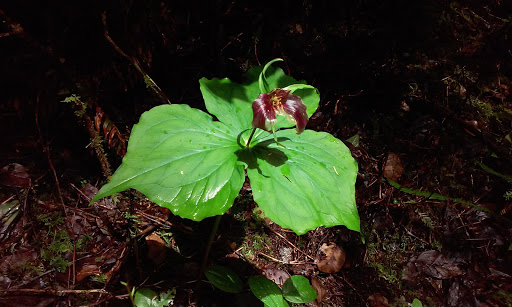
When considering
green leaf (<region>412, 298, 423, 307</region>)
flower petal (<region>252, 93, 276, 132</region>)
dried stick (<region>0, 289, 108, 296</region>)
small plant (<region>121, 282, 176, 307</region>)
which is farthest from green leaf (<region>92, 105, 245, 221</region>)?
green leaf (<region>412, 298, 423, 307</region>)

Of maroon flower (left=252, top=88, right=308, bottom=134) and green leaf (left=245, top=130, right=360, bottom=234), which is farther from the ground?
maroon flower (left=252, top=88, right=308, bottom=134)

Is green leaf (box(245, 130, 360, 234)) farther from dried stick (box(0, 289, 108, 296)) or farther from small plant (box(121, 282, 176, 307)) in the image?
dried stick (box(0, 289, 108, 296))

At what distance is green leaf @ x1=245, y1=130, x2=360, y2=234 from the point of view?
156 cm

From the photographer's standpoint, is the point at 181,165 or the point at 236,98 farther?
the point at 236,98

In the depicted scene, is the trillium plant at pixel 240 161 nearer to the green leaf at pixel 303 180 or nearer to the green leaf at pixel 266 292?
the green leaf at pixel 303 180

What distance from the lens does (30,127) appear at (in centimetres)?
194

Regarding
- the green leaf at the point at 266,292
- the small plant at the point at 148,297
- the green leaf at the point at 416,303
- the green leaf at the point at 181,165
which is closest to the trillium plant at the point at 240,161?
the green leaf at the point at 181,165

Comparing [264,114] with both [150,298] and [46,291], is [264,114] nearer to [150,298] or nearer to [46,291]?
[150,298]

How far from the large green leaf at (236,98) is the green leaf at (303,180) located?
155mm

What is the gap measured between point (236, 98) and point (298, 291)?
1.25 meters

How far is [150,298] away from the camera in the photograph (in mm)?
1795

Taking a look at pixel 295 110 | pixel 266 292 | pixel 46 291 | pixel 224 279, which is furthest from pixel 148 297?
pixel 295 110

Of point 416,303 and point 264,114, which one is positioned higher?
point 264,114

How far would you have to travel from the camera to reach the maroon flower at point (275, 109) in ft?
4.91
